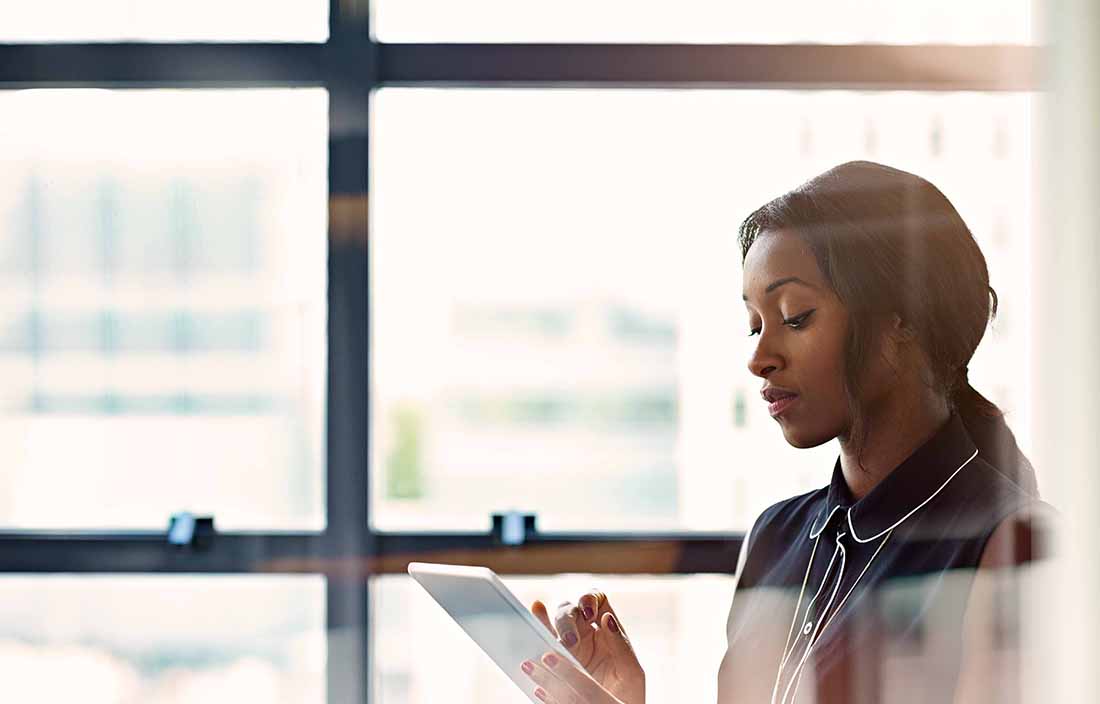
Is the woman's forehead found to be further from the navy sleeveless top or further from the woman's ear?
the navy sleeveless top

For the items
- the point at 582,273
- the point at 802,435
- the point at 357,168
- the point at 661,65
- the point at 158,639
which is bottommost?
the point at 158,639

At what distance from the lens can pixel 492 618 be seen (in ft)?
3.85

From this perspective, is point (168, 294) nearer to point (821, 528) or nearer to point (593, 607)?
point (593, 607)

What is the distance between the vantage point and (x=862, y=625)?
1092 mm

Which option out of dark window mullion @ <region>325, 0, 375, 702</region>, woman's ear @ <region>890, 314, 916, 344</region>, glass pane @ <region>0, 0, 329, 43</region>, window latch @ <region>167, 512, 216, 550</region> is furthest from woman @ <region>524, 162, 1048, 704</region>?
glass pane @ <region>0, 0, 329, 43</region>

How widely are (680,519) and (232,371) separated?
2.31 feet

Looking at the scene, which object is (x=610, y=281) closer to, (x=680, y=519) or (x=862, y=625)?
(x=680, y=519)

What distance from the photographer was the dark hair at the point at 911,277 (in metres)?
1.12

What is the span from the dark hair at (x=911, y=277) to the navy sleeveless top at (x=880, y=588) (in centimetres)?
5

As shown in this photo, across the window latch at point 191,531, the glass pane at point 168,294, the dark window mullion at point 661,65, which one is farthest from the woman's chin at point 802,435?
the window latch at point 191,531

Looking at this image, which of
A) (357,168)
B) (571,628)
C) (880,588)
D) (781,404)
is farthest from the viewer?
(357,168)

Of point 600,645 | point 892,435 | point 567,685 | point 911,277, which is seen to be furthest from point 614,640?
point 911,277

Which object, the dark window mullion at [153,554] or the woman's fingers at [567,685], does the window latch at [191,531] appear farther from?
the woman's fingers at [567,685]

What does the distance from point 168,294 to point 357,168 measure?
339 mm
